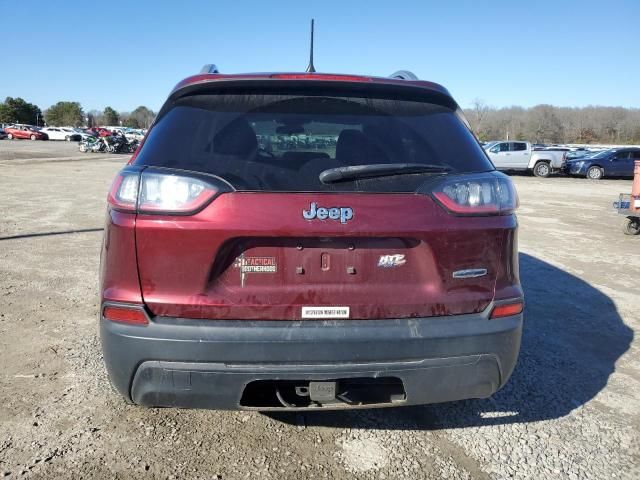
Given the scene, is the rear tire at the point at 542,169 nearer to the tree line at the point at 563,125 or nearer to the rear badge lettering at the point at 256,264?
the rear badge lettering at the point at 256,264

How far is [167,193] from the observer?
2094 millimetres

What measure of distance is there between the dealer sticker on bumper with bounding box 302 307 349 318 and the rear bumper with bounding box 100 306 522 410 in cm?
3

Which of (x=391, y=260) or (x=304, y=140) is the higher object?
(x=304, y=140)

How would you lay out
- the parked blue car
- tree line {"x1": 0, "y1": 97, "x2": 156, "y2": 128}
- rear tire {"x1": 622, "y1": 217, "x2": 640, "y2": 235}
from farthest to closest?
tree line {"x1": 0, "y1": 97, "x2": 156, "y2": 128} → the parked blue car → rear tire {"x1": 622, "y1": 217, "x2": 640, "y2": 235}

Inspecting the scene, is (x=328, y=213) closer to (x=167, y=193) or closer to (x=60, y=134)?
(x=167, y=193)

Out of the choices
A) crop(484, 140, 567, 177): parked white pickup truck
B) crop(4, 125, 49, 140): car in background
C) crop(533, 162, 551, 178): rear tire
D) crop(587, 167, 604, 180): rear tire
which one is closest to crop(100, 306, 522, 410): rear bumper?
crop(484, 140, 567, 177): parked white pickup truck

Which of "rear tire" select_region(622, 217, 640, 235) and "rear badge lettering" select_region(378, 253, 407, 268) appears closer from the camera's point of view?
"rear badge lettering" select_region(378, 253, 407, 268)

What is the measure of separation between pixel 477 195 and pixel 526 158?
2785cm

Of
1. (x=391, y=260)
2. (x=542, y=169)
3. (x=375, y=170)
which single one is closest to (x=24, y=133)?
(x=542, y=169)

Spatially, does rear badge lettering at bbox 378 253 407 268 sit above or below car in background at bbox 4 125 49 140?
below

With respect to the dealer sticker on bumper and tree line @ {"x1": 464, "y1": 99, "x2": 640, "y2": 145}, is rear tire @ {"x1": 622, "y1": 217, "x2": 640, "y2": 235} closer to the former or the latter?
the dealer sticker on bumper

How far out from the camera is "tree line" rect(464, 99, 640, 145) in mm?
98312

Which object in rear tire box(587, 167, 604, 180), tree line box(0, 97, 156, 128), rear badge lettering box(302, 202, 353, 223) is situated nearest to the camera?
rear badge lettering box(302, 202, 353, 223)

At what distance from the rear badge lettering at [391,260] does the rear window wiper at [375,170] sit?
1.15 feet
